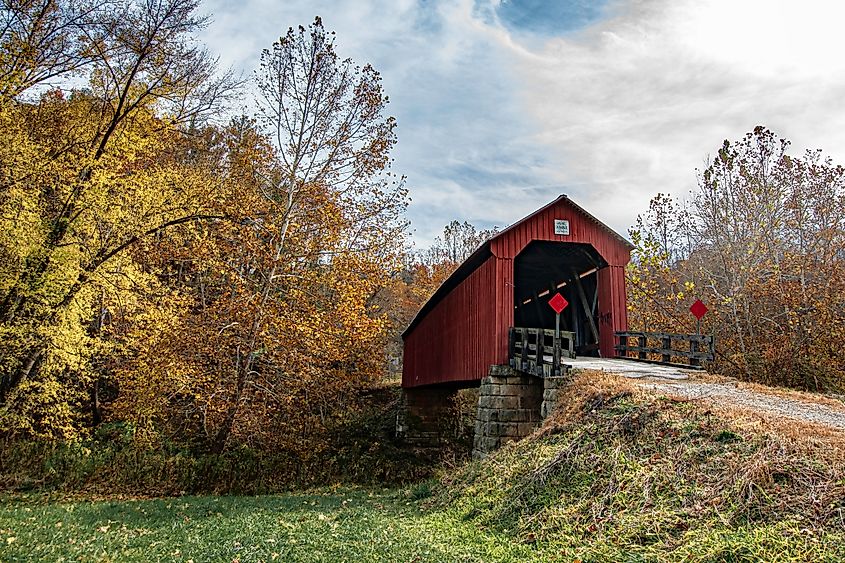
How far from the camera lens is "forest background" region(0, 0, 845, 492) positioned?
34.4 ft

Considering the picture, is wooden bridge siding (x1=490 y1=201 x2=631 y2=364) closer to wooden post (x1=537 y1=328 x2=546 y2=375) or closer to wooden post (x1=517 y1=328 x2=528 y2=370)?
wooden post (x1=517 y1=328 x2=528 y2=370)

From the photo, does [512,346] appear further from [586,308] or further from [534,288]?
[534,288]

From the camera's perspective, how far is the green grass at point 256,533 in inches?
212

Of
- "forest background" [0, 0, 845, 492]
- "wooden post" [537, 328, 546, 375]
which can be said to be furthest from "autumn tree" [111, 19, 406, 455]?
"wooden post" [537, 328, 546, 375]

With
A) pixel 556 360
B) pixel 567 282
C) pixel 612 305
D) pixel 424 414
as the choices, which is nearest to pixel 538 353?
pixel 556 360

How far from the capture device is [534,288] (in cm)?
1634

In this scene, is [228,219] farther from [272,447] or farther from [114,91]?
[272,447]

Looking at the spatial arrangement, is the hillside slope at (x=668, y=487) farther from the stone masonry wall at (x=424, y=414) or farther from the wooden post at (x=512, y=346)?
the stone masonry wall at (x=424, y=414)

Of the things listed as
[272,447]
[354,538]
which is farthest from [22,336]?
[354,538]

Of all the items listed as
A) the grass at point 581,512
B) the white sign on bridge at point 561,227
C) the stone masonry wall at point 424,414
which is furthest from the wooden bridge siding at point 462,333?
the grass at point 581,512

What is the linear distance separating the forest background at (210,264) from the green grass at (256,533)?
11.5 feet

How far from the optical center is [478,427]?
1089 cm

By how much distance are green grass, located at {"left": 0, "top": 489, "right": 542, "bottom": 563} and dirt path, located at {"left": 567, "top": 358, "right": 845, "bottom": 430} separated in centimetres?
323

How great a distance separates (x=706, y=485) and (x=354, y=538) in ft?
11.8
